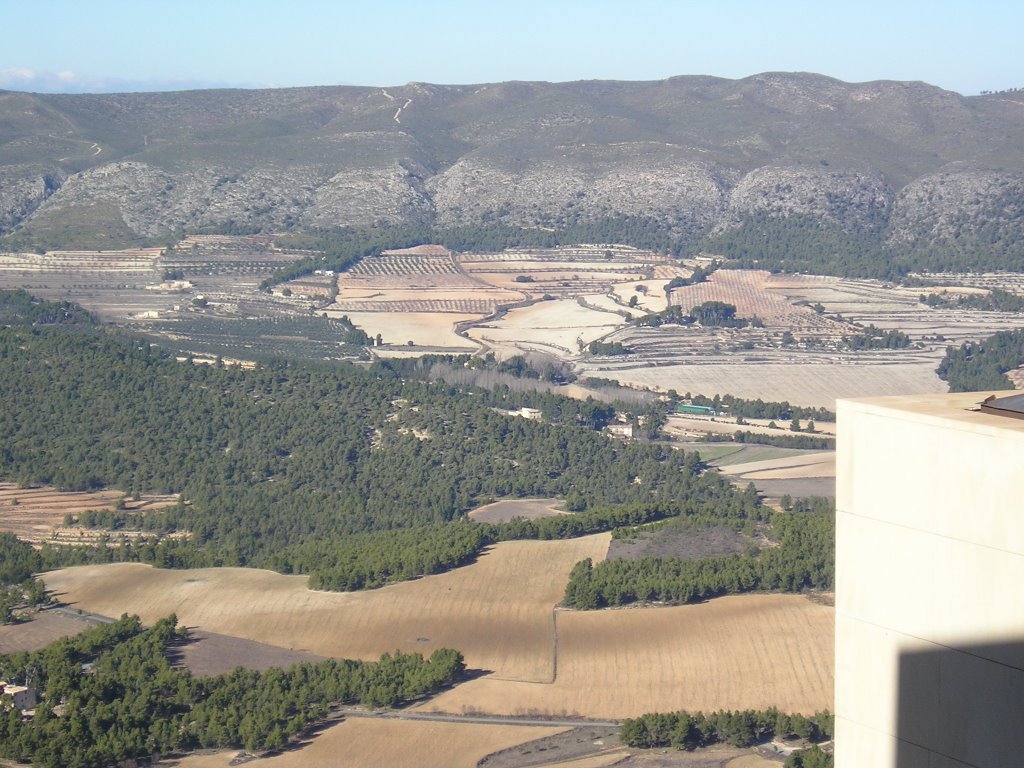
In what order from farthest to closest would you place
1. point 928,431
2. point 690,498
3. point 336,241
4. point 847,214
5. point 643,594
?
point 847,214 < point 336,241 < point 690,498 < point 643,594 < point 928,431

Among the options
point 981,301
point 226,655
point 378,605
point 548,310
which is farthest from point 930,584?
point 981,301

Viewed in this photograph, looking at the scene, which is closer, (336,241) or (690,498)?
(690,498)

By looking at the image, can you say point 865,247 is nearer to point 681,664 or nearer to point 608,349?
point 608,349

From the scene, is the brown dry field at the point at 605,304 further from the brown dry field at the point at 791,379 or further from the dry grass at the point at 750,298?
the brown dry field at the point at 791,379

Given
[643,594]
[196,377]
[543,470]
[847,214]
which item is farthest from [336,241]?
[643,594]

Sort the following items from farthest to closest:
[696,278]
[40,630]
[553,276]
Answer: [553,276] < [696,278] < [40,630]

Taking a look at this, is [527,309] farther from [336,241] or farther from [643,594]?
[643,594]

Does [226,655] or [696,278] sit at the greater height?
[696,278]
